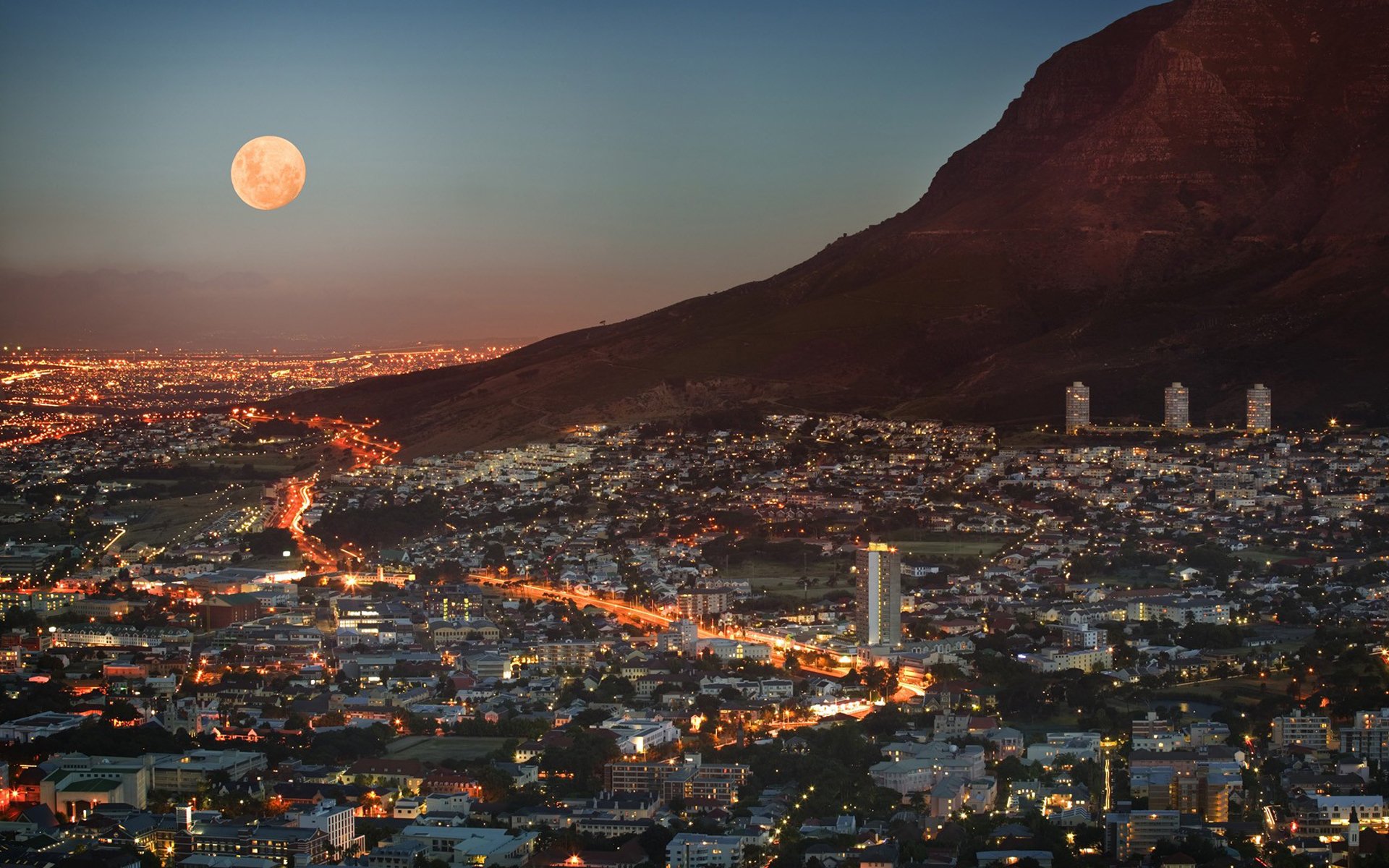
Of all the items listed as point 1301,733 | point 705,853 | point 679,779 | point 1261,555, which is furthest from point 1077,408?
point 705,853

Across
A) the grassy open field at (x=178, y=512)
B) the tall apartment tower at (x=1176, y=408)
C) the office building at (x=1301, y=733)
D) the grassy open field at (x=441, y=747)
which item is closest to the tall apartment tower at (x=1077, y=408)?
the tall apartment tower at (x=1176, y=408)

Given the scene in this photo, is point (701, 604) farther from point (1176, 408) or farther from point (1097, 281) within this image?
point (1097, 281)

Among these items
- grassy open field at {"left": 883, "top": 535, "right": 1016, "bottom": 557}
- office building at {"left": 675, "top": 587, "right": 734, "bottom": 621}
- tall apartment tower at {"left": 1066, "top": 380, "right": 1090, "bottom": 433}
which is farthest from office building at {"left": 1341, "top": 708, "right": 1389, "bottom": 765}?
tall apartment tower at {"left": 1066, "top": 380, "right": 1090, "bottom": 433}

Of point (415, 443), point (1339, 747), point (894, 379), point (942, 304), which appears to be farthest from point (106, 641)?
point (942, 304)

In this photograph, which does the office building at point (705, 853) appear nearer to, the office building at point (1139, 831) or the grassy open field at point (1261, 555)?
the office building at point (1139, 831)

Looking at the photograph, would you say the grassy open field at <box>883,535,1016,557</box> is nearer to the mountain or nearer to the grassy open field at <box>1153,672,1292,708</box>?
the grassy open field at <box>1153,672,1292,708</box>

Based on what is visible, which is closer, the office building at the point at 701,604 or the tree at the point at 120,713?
the tree at the point at 120,713
